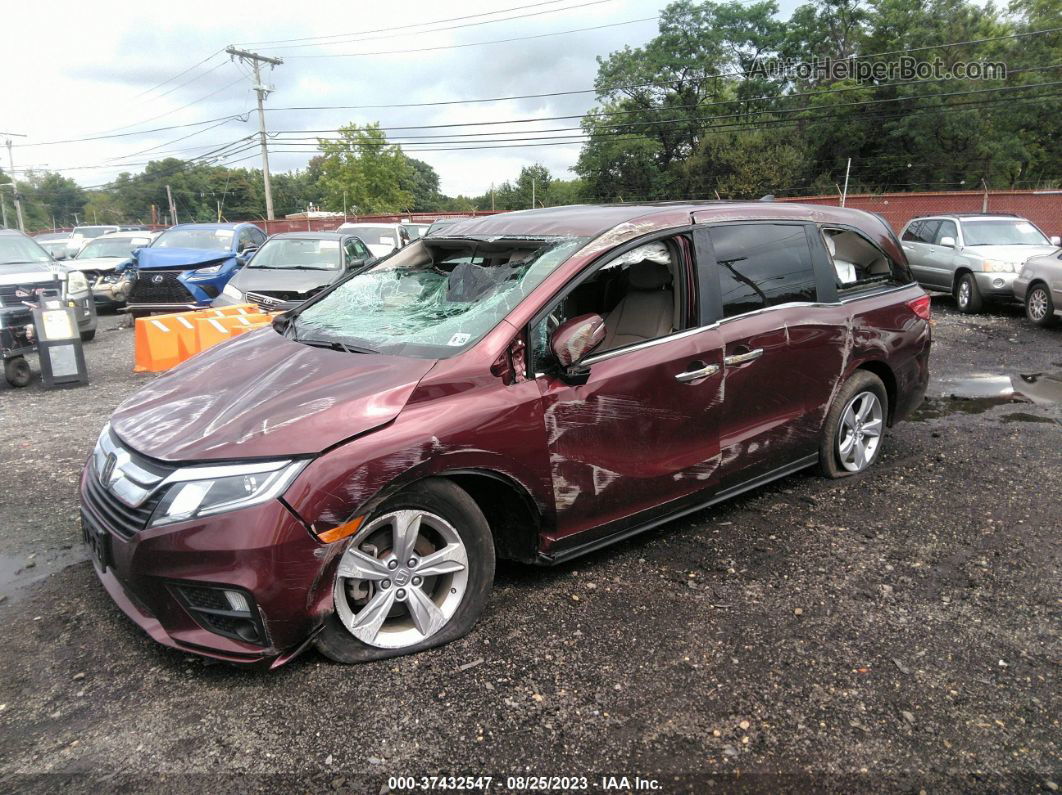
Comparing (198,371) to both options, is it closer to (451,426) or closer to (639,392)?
(451,426)

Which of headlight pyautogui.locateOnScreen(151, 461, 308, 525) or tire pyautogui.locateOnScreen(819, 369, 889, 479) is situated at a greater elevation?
headlight pyautogui.locateOnScreen(151, 461, 308, 525)

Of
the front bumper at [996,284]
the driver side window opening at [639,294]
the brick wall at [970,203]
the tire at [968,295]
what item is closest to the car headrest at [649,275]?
the driver side window opening at [639,294]

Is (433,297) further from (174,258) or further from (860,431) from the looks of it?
(174,258)

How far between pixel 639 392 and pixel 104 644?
2529 millimetres

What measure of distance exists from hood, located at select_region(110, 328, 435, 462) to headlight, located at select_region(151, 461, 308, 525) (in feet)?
0.15

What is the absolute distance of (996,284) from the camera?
40.9ft

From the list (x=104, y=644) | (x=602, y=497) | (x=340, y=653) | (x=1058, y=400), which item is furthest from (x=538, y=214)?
(x=1058, y=400)

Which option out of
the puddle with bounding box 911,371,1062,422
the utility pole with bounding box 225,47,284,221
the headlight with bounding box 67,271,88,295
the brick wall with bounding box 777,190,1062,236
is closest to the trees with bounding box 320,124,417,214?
the utility pole with bounding box 225,47,284,221

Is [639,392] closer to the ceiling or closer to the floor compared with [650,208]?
closer to the floor

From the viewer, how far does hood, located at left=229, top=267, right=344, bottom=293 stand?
10.3 meters

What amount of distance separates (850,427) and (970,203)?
88.5 feet

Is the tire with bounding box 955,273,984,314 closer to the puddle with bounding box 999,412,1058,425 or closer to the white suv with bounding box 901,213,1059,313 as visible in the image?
the white suv with bounding box 901,213,1059,313

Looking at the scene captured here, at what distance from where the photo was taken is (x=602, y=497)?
3369mm

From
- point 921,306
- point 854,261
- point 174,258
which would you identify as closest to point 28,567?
point 854,261
